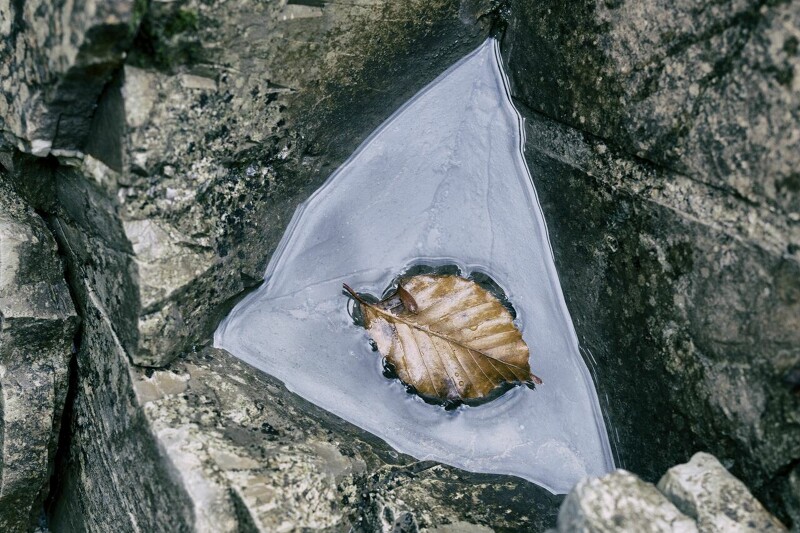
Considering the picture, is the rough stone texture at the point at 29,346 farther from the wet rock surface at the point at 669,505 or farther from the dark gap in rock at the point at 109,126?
the wet rock surface at the point at 669,505

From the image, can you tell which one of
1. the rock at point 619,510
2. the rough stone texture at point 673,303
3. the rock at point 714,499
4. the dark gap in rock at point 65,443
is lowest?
the dark gap in rock at point 65,443

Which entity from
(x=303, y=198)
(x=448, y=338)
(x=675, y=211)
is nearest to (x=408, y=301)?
(x=448, y=338)

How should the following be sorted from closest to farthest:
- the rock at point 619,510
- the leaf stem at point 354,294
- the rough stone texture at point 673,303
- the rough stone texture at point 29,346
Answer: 1. the rock at point 619,510
2. the rough stone texture at point 673,303
3. the rough stone texture at point 29,346
4. the leaf stem at point 354,294

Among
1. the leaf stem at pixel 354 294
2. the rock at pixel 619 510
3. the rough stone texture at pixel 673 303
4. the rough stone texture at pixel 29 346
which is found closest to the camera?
the rock at pixel 619 510

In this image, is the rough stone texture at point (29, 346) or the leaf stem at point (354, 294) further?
the leaf stem at point (354, 294)

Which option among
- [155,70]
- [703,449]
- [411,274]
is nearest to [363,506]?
[411,274]

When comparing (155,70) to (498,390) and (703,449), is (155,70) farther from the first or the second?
(703,449)

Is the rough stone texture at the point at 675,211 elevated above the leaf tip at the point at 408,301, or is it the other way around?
the rough stone texture at the point at 675,211

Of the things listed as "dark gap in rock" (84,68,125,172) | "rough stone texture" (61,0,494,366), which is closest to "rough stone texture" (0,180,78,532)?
"rough stone texture" (61,0,494,366)

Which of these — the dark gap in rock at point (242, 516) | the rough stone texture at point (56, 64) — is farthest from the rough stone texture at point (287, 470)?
the rough stone texture at point (56, 64)
